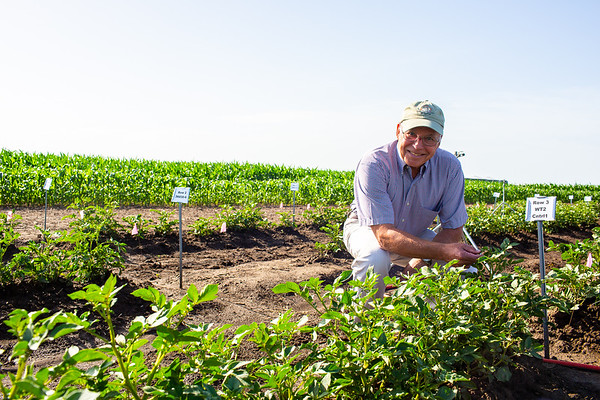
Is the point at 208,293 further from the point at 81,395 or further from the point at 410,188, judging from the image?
the point at 410,188

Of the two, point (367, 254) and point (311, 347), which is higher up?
point (367, 254)

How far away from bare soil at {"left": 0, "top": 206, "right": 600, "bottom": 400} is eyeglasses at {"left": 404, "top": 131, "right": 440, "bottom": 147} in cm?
127

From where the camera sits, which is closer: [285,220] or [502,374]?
[502,374]

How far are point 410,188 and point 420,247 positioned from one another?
0.66m

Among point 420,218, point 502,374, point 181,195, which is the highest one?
point 181,195

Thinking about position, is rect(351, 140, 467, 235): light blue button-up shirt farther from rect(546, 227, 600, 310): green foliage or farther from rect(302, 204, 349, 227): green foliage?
rect(302, 204, 349, 227): green foliage

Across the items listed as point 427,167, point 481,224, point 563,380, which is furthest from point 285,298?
point 481,224

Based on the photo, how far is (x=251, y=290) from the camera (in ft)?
13.6

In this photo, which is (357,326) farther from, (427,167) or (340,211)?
(340,211)

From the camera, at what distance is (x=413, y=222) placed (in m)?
3.43

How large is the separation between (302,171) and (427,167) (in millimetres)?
20003

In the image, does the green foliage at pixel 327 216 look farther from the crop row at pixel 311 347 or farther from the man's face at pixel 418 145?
the crop row at pixel 311 347

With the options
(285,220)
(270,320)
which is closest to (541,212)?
(270,320)

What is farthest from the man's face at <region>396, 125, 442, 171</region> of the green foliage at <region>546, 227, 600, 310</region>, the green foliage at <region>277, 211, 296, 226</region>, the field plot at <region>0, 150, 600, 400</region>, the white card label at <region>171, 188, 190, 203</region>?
the green foliage at <region>277, 211, 296, 226</region>
